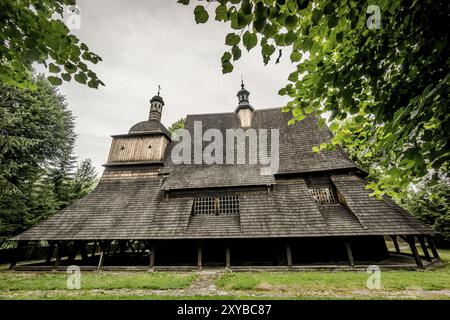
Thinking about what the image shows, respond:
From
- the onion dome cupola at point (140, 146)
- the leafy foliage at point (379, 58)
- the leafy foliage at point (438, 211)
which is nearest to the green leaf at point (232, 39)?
the leafy foliage at point (379, 58)

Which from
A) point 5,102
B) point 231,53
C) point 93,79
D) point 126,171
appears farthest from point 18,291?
point 5,102

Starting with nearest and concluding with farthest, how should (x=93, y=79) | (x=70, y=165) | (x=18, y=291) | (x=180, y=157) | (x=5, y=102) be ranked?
(x=93, y=79), (x=18, y=291), (x=180, y=157), (x=5, y=102), (x=70, y=165)

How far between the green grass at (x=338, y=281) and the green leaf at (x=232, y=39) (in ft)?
25.8

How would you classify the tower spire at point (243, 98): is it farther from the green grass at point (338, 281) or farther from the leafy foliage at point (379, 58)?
the leafy foliage at point (379, 58)

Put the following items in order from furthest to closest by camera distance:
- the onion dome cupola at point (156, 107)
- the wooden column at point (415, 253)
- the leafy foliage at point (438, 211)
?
the onion dome cupola at point (156, 107), the leafy foliage at point (438, 211), the wooden column at point (415, 253)

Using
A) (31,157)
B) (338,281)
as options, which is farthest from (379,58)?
(31,157)

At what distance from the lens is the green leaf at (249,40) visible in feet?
6.15

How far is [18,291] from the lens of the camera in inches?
296

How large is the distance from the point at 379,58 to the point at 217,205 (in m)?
10.7

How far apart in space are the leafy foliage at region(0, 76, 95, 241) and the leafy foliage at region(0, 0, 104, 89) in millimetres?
18837

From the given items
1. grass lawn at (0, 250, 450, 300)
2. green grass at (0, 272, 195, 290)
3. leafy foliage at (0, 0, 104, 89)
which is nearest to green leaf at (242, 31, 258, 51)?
leafy foliage at (0, 0, 104, 89)
